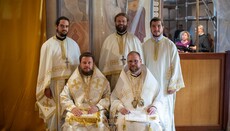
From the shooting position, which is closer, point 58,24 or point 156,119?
point 156,119

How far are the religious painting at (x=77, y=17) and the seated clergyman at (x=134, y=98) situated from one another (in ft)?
3.48

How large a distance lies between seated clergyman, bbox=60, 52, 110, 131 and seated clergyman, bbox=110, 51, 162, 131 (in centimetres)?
14

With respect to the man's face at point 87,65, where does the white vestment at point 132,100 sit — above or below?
below

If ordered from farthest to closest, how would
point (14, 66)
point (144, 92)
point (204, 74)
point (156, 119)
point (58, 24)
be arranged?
1. point (204, 74)
2. point (14, 66)
3. point (58, 24)
4. point (144, 92)
5. point (156, 119)

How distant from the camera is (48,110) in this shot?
4090 millimetres

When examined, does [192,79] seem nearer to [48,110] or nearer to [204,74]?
[204,74]

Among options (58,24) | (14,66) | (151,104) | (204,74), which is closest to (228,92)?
(204,74)

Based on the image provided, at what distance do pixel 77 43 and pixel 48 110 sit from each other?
1.06 metres

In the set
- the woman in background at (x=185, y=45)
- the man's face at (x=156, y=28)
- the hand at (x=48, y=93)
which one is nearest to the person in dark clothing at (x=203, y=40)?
the woman in background at (x=185, y=45)

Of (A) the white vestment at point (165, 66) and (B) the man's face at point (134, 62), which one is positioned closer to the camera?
(B) the man's face at point (134, 62)

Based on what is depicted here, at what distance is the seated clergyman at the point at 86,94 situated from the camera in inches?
140

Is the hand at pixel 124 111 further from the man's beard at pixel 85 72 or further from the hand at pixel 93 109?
the man's beard at pixel 85 72

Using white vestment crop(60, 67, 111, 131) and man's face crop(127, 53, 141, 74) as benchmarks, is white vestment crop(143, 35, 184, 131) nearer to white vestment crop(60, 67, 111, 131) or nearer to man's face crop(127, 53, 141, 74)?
man's face crop(127, 53, 141, 74)

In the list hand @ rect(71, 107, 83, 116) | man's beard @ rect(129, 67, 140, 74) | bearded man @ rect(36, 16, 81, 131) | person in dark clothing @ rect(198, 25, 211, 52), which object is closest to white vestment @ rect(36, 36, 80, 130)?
bearded man @ rect(36, 16, 81, 131)
